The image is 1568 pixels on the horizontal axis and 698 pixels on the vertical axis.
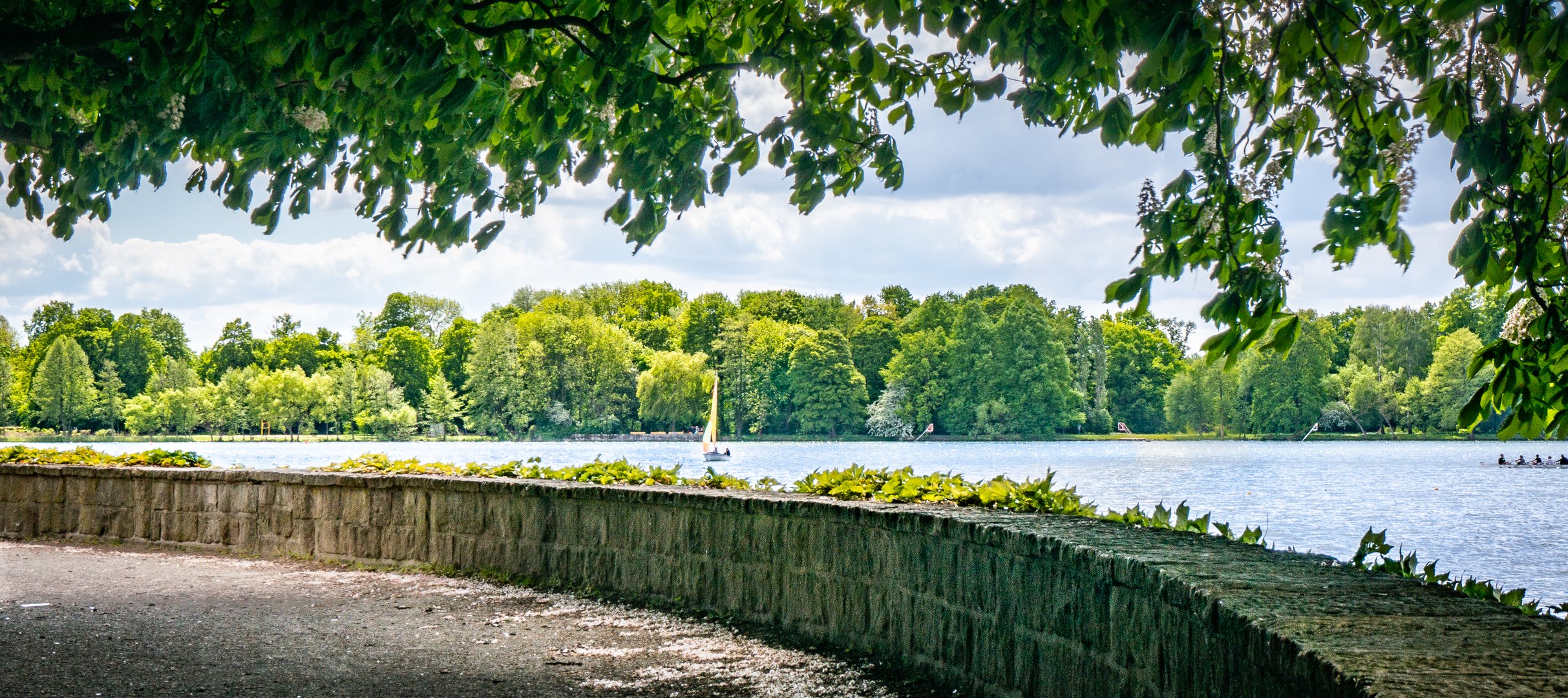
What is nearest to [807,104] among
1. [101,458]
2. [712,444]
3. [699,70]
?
[699,70]

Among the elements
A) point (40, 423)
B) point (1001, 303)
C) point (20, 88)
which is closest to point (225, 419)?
point (40, 423)

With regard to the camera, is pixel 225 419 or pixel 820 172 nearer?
pixel 820 172

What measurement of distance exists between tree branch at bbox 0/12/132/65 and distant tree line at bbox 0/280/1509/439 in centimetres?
7753

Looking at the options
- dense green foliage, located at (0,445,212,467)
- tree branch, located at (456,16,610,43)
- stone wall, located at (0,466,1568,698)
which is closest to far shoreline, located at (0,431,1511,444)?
dense green foliage, located at (0,445,212,467)

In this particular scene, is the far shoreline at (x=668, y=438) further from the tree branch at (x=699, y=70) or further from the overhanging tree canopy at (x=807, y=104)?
the tree branch at (x=699, y=70)

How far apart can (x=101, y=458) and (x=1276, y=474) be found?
5778 centimetres

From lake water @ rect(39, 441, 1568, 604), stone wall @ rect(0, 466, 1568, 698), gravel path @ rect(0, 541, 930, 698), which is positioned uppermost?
stone wall @ rect(0, 466, 1568, 698)

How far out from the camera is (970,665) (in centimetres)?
520

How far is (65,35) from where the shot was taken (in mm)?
6211

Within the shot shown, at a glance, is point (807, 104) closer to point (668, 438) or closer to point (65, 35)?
point (65, 35)

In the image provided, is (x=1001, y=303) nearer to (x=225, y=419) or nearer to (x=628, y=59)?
(x=225, y=419)

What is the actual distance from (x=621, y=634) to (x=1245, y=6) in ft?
14.3

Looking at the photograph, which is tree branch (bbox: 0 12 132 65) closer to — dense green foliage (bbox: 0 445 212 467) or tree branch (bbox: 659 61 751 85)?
tree branch (bbox: 659 61 751 85)

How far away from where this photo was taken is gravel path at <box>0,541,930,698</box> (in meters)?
5.52
